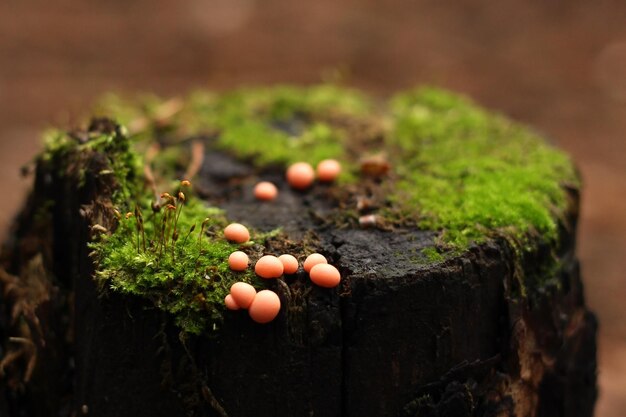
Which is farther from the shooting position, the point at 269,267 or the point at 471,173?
the point at 471,173

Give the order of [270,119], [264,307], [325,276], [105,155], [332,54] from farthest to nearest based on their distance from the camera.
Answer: [332,54], [270,119], [105,155], [325,276], [264,307]

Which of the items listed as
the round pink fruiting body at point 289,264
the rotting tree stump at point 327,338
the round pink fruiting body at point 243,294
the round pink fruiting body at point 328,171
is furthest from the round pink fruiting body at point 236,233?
the round pink fruiting body at point 328,171

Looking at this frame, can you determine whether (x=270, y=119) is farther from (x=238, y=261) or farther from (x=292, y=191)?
(x=238, y=261)

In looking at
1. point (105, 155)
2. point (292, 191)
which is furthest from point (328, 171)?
point (105, 155)

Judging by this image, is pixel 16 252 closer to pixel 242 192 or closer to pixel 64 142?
pixel 64 142

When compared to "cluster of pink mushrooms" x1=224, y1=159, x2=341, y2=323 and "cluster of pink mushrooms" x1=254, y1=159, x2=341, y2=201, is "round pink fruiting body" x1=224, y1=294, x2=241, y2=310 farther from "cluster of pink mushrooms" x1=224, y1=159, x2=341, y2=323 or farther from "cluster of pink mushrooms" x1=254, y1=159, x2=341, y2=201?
"cluster of pink mushrooms" x1=254, y1=159, x2=341, y2=201

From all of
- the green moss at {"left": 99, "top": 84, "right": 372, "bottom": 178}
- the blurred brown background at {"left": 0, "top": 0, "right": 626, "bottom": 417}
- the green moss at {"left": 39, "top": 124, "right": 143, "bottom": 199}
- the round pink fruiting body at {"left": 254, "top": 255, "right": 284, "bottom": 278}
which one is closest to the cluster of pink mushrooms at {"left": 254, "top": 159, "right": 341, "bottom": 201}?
the green moss at {"left": 99, "top": 84, "right": 372, "bottom": 178}

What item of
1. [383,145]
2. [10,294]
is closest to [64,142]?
[10,294]

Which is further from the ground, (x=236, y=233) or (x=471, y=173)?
(x=471, y=173)
